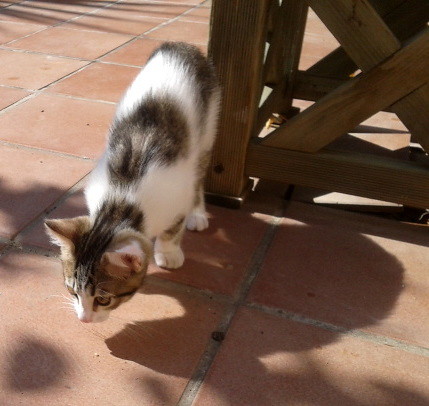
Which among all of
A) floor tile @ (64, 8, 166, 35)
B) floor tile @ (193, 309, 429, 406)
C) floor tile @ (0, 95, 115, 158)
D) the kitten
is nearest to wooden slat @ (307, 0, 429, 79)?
the kitten

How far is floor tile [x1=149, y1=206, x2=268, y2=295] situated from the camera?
257cm

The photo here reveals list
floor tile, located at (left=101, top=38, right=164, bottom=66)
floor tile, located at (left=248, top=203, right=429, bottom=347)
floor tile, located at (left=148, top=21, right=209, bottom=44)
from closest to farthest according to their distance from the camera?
floor tile, located at (left=248, top=203, right=429, bottom=347) < floor tile, located at (left=101, top=38, right=164, bottom=66) < floor tile, located at (left=148, top=21, right=209, bottom=44)

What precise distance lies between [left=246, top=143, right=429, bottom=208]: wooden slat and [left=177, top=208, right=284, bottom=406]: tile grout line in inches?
11.0

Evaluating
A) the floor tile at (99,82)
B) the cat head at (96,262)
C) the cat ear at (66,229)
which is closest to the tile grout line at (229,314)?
the cat head at (96,262)

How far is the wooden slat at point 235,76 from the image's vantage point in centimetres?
263

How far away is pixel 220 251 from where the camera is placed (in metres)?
2.78

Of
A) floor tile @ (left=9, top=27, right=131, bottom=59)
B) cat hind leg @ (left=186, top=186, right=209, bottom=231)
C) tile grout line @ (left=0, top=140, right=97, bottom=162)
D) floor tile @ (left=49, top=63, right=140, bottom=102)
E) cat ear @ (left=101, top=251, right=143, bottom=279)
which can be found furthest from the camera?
floor tile @ (left=9, top=27, right=131, bottom=59)

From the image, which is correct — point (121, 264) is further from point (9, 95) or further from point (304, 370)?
point (9, 95)

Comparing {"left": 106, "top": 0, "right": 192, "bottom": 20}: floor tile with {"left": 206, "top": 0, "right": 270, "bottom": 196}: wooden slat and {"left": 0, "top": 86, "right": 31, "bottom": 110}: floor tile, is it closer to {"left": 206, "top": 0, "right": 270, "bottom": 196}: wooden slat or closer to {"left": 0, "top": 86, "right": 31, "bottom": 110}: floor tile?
{"left": 0, "top": 86, "right": 31, "bottom": 110}: floor tile

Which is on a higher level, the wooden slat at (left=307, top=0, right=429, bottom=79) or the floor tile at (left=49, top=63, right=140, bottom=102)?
the wooden slat at (left=307, top=0, right=429, bottom=79)

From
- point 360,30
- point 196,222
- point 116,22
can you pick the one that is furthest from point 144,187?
point 116,22

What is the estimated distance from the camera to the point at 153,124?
2.48m

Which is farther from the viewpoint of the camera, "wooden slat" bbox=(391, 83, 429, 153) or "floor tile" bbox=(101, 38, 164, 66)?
"floor tile" bbox=(101, 38, 164, 66)

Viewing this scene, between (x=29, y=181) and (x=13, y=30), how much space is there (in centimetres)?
317
